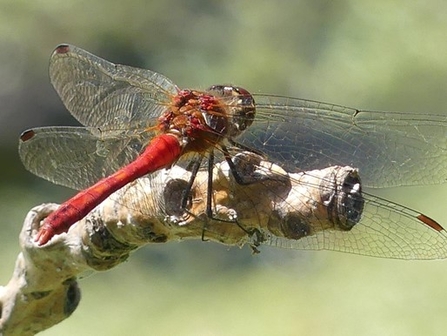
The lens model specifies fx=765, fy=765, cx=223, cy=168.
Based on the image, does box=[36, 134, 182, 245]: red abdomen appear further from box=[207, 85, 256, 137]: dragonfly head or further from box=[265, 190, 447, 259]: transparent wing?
box=[265, 190, 447, 259]: transparent wing

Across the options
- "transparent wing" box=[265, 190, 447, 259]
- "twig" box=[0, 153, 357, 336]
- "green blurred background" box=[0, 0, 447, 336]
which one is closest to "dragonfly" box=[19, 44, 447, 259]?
"transparent wing" box=[265, 190, 447, 259]

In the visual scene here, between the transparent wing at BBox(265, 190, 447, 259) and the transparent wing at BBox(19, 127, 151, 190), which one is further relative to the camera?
the transparent wing at BBox(19, 127, 151, 190)

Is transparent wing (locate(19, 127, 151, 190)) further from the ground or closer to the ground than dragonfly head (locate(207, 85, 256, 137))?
closer to the ground

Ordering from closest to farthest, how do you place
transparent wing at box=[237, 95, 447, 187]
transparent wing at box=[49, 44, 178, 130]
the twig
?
the twig → transparent wing at box=[237, 95, 447, 187] → transparent wing at box=[49, 44, 178, 130]

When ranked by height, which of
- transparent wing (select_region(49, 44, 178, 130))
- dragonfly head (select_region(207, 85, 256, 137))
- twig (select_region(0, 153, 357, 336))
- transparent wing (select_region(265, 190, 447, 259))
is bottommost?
twig (select_region(0, 153, 357, 336))

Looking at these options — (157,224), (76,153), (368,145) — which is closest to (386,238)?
(368,145)

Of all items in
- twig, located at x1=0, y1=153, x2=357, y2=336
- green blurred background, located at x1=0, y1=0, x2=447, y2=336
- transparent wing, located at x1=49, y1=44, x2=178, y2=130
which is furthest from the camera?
green blurred background, located at x1=0, y1=0, x2=447, y2=336

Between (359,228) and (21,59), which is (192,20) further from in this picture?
(359,228)
